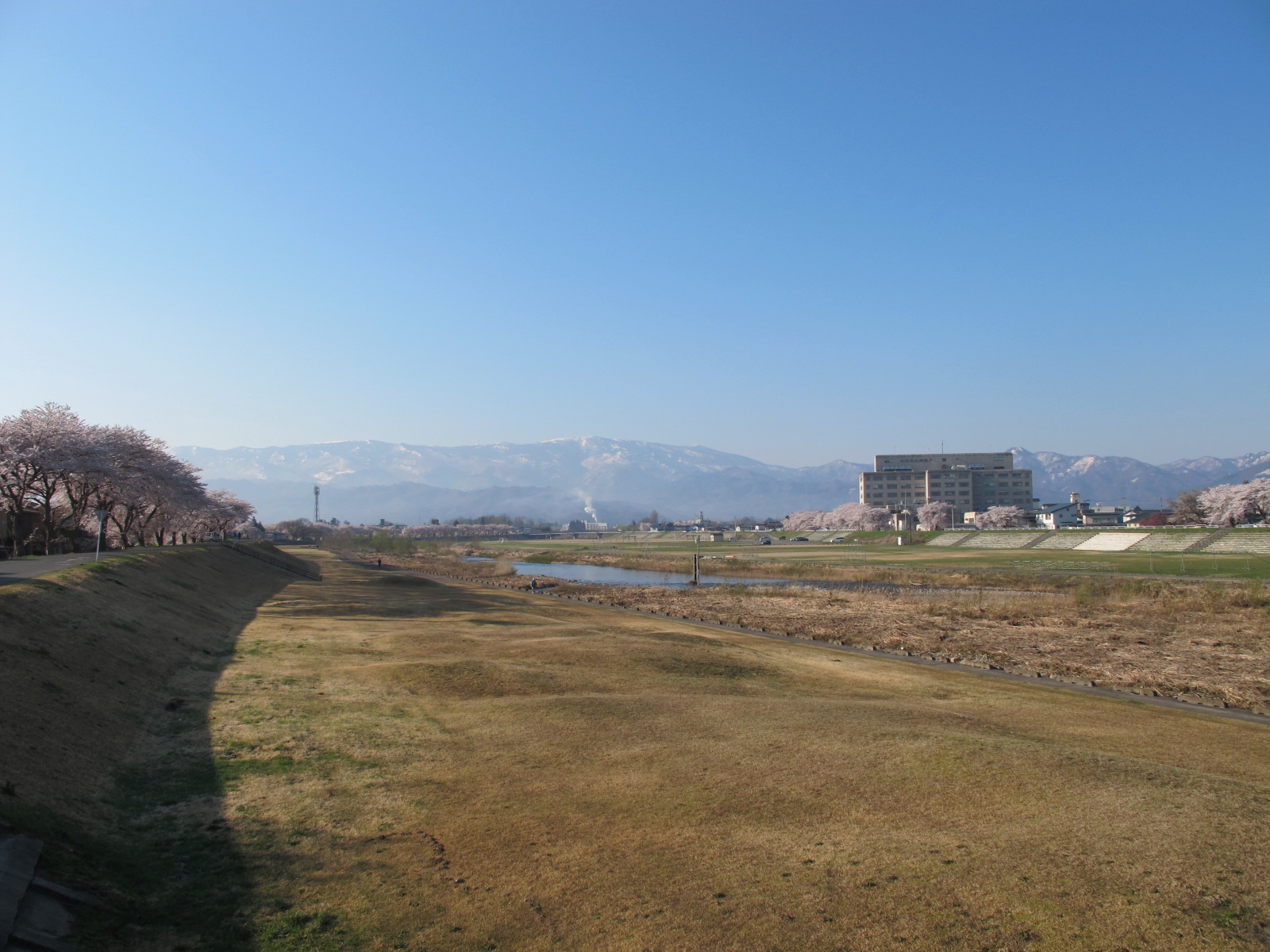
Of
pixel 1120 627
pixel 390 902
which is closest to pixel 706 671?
pixel 390 902

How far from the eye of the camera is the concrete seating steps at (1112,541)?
92125 millimetres

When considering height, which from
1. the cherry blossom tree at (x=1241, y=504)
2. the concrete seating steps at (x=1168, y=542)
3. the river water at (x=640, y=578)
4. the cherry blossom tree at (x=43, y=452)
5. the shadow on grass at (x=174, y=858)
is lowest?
the river water at (x=640, y=578)

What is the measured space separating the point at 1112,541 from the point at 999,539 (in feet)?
67.0

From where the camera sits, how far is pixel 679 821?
991 centimetres

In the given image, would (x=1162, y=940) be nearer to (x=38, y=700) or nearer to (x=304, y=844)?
(x=304, y=844)

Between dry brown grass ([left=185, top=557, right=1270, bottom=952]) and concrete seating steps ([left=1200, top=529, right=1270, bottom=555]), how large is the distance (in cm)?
7565

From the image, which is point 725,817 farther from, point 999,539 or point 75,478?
point 999,539

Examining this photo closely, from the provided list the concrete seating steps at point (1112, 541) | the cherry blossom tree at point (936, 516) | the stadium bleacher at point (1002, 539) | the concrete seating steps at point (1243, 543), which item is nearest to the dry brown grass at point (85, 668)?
the concrete seating steps at point (1243, 543)

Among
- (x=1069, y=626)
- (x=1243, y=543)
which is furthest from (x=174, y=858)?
(x=1243, y=543)

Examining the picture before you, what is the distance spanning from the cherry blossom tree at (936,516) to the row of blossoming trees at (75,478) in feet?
524

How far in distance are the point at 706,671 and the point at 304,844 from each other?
15211mm

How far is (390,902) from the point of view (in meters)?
7.80

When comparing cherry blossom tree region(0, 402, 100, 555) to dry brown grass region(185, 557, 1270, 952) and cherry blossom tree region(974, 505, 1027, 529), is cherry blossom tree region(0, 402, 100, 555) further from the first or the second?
cherry blossom tree region(974, 505, 1027, 529)

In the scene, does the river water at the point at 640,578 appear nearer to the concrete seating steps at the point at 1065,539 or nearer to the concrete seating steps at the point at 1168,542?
the concrete seating steps at the point at 1168,542
